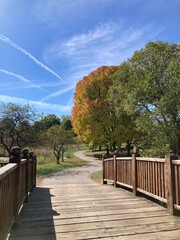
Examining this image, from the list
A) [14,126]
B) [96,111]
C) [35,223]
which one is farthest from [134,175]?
[96,111]

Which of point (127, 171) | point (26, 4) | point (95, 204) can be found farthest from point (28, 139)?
point (95, 204)

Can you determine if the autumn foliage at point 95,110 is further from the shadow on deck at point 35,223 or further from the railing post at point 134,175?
the shadow on deck at point 35,223

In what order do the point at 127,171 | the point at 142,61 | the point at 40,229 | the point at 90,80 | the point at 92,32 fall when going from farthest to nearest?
1. the point at 90,80
2. the point at 142,61
3. the point at 92,32
4. the point at 127,171
5. the point at 40,229

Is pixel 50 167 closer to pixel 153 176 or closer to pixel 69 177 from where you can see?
pixel 69 177

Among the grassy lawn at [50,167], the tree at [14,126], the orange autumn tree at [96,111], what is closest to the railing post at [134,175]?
the grassy lawn at [50,167]

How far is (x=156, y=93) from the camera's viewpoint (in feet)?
58.5

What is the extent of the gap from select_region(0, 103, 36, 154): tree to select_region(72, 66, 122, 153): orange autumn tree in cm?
699

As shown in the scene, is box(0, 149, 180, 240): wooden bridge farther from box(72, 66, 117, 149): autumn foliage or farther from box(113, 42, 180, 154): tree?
box(72, 66, 117, 149): autumn foliage

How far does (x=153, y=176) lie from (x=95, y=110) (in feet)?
61.4

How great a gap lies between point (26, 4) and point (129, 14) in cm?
451

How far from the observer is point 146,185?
5902mm

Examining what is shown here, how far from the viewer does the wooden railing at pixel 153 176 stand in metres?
4.63

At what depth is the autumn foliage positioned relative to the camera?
950 inches

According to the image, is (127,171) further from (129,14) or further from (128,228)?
(129,14)
